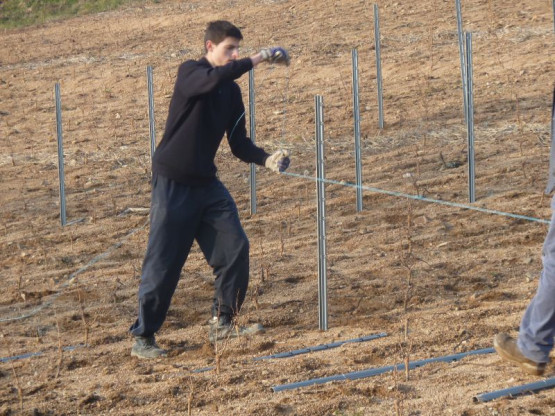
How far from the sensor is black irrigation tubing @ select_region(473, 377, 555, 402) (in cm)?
404

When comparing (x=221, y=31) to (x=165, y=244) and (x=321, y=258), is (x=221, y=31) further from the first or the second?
(x=321, y=258)

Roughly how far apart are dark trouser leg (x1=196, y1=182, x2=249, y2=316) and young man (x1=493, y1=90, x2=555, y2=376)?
4.95 feet

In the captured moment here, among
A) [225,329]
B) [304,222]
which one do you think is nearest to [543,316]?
[225,329]

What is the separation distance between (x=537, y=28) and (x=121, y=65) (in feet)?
19.7

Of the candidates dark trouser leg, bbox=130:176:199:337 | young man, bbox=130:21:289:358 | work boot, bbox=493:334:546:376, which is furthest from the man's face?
work boot, bbox=493:334:546:376

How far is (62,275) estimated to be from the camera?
24.1ft

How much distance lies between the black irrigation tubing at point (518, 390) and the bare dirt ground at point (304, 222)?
0.04m

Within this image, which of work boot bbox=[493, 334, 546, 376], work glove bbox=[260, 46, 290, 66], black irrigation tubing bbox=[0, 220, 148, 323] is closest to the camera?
work boot bbox=[493, 334, 546, 376]

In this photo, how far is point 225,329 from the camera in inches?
211

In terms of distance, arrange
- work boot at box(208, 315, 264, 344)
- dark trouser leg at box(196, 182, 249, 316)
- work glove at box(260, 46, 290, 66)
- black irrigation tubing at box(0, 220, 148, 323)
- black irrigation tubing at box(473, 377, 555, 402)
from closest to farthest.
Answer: black irrigation tubing at box(473, 377, 555, 402)
work glove at box(260, 46, 290, 66)
dark trouser leg at box(196, 182, 249, 316)
work boot at box(208, 315, 264, 344)
black irrigation tubing at box(0, 220, 148, 323)

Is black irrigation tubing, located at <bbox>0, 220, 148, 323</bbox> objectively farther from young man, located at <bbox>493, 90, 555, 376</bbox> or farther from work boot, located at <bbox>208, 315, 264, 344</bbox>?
young man, located at <bbox>493, 90, 555, 376</bbox>

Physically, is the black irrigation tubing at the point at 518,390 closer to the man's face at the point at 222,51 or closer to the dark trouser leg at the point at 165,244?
the dark trouser leg at the point at 165,244

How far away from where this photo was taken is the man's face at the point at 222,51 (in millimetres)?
5148

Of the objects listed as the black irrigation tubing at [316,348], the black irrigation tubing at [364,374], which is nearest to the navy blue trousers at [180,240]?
the black irrigation tubing at [316,348]
